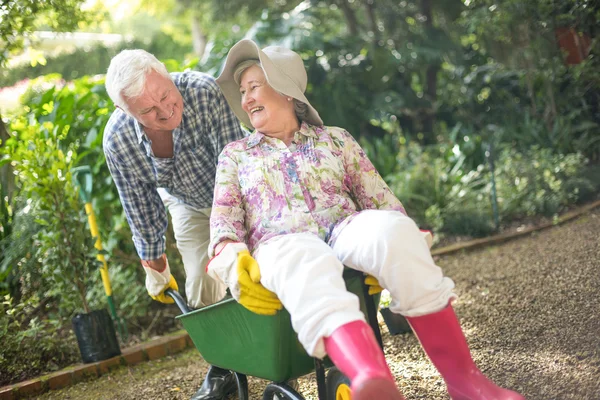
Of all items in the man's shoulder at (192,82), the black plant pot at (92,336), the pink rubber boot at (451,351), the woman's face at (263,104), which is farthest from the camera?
the black plant pot at (92,336)

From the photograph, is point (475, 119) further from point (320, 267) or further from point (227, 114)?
point (320, 267)

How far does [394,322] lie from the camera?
271cm

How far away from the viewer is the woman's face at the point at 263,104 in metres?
1.97

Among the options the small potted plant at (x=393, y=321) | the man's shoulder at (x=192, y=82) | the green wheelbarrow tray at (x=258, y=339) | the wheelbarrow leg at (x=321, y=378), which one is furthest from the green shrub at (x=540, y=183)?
the wheelbarrow leg at (x=321, y=378)

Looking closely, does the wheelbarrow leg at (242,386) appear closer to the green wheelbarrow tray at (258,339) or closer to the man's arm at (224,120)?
the green wheelbarrow tray at (258,339)

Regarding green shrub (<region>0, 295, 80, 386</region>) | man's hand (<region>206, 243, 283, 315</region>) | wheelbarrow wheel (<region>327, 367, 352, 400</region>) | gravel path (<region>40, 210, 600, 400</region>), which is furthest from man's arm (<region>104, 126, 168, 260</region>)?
green shrub (<region>0, 295, 80, 386</region>)

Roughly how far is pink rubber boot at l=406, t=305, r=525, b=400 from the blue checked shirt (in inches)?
46.0

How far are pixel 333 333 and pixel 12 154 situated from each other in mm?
2436

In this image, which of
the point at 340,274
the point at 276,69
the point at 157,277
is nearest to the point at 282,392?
the point at 340,274

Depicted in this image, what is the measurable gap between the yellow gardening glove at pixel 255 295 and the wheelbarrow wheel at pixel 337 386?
9.8 inches

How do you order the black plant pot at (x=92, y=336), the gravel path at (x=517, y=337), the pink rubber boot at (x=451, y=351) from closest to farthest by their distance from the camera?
the pink rubber boot at (x=451, y=351) → the gravel path at (x=517, y=337) → the black plant pot at (x=92, y=336)

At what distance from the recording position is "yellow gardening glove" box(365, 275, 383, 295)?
163 cm

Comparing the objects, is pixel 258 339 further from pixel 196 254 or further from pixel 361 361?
pixel 196 254

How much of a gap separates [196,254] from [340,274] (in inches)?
46.5
